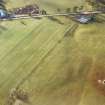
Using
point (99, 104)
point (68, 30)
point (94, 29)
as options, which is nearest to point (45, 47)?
point (68, 30)

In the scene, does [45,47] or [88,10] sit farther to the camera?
[88,10]

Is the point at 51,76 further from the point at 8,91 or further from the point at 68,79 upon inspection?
the point at 8,91

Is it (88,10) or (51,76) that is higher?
(88,10)

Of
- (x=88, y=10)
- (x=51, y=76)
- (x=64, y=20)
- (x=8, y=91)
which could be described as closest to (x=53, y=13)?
(x=64, y=20)

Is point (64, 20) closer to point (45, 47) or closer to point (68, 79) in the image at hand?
point (45, 47)

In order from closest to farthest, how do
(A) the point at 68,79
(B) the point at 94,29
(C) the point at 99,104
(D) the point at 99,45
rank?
(C) the point at 99,104
(A) the point at 68,79
(D) the point at 99,45
(B) the point at 94,29

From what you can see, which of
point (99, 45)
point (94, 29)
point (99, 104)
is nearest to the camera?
point (99, 104)
